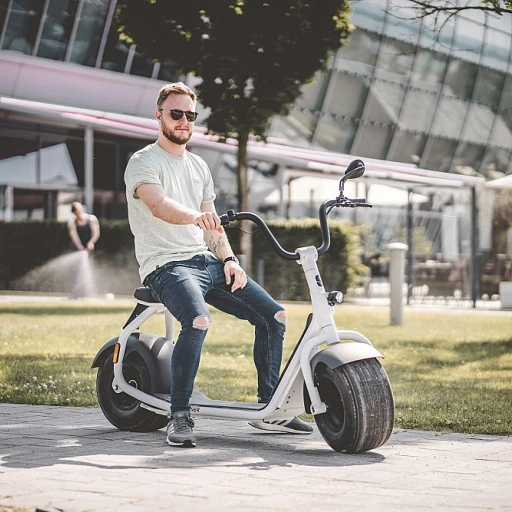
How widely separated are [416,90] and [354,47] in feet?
10.2

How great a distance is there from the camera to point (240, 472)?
5195 millimetres

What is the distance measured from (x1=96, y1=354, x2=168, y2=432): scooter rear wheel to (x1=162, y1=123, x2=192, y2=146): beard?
1.13 metres

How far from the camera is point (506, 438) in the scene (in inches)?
250

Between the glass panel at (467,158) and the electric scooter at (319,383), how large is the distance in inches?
1341

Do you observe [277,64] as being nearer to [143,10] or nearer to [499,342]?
[143,10]

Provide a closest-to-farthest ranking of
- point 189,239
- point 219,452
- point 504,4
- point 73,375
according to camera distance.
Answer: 1. point 219,452
2. point 189,239
3. point 73,375
4. point 504,4

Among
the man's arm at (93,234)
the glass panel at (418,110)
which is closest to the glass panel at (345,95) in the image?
the glass panel at (418,110)

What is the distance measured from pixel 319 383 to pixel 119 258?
58.1 ft

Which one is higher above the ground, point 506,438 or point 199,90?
point 199,90

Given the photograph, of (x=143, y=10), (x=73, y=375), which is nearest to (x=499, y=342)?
(x=73, y=375)

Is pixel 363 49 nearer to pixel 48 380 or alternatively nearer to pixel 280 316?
pixel 48 380

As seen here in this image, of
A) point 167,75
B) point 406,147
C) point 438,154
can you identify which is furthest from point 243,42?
point 438,154

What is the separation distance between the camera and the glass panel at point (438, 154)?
1512 inches

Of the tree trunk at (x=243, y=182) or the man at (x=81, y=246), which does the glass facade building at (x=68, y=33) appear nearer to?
the man at (x=81, y=246)
